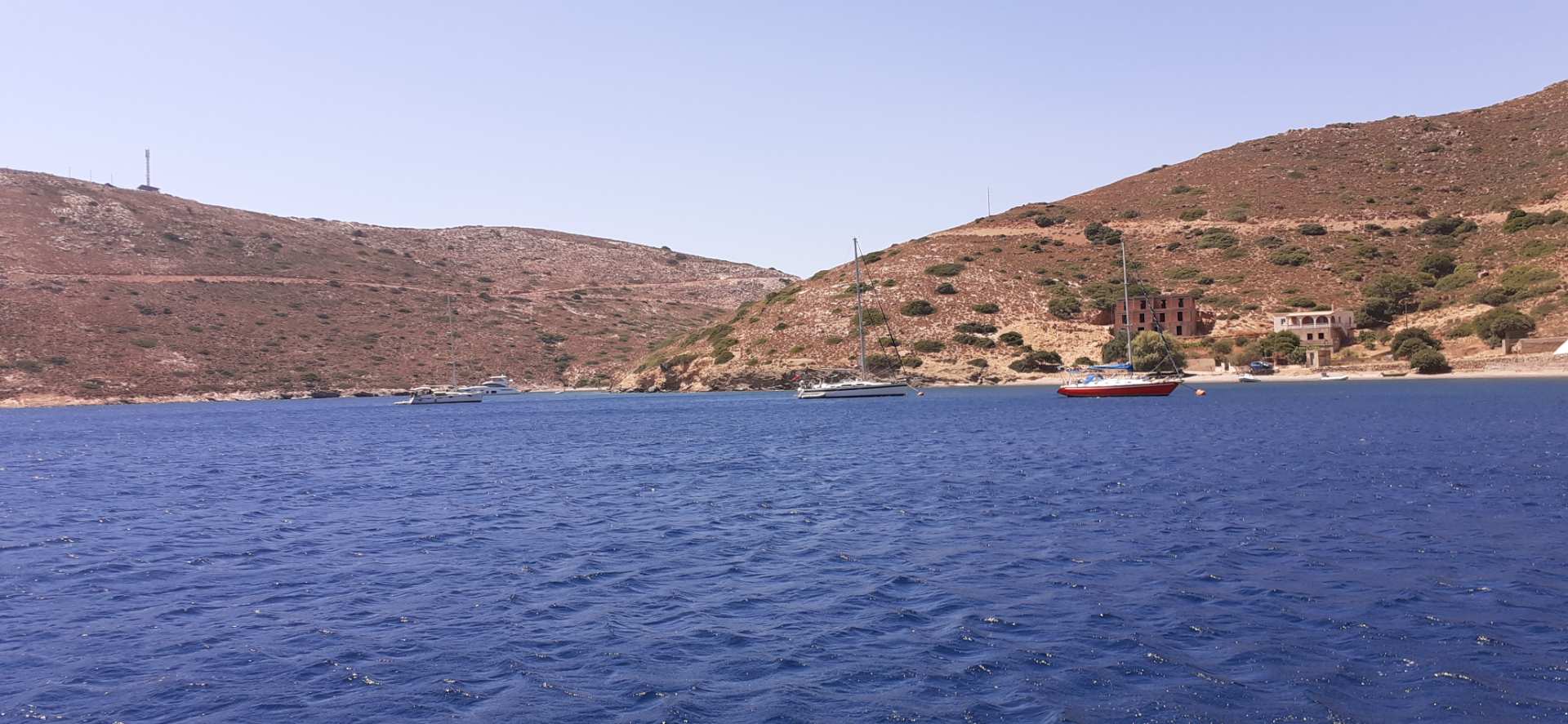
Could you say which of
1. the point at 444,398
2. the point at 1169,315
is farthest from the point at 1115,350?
A: the point at 444,398

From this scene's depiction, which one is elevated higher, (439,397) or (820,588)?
(439,397)

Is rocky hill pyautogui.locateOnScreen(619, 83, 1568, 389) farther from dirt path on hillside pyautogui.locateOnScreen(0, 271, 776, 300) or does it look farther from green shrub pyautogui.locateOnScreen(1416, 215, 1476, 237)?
dirt path on hillside pyautogui.locateOnScreen(0, 271, 776, 300)

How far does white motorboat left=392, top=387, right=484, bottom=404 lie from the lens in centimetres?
11625

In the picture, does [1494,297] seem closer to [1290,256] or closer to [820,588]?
[1290,256]

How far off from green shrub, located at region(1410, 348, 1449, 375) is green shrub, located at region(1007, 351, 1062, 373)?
30379 mm

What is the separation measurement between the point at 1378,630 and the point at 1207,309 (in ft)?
346

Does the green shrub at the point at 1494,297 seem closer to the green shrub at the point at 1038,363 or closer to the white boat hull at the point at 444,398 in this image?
the green shrub at the point at 1038,363

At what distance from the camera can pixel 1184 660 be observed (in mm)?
13938

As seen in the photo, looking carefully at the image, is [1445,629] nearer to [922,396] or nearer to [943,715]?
[943,715]

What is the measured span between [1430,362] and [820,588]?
89489 mm

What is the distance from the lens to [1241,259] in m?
125

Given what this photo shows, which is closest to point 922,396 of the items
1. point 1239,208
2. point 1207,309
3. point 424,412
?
point 1207,309

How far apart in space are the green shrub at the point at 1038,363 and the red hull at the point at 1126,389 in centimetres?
2438

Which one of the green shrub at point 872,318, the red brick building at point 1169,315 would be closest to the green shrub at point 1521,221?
the red brick building at point 1169,315
